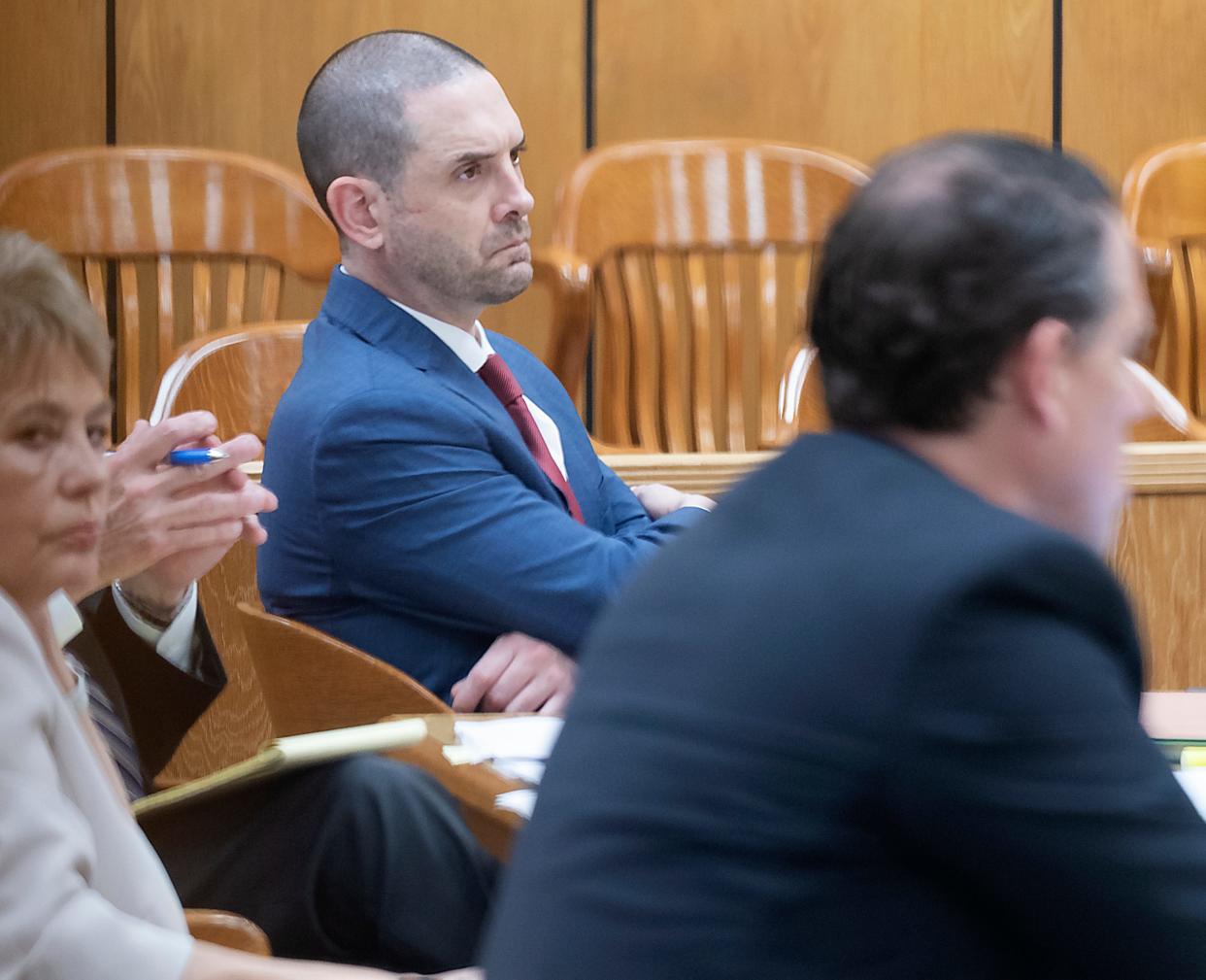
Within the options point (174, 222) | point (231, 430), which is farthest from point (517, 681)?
point (174, 222)

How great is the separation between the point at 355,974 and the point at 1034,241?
23.9 inches

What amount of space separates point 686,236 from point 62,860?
2.78m

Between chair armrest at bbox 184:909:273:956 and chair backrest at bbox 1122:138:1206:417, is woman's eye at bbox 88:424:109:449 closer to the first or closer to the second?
chair armrest at bbox 184:909:273:956

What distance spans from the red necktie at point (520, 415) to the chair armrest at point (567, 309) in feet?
3.24

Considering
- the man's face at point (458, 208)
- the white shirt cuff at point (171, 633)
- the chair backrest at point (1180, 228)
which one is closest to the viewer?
the white shirt cuff at point (171, 633)

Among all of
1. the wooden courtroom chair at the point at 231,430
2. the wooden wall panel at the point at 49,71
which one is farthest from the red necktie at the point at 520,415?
the wooden wall panel at the point at 49,71

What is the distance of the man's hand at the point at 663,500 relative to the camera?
7.60 feet

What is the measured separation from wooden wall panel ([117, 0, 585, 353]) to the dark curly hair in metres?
3.79

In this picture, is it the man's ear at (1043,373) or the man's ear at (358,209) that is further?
the man's ear at (358,209)

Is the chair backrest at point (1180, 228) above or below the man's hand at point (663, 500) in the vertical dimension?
above

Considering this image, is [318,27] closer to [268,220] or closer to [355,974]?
[268,220]

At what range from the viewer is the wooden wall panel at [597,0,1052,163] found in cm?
458

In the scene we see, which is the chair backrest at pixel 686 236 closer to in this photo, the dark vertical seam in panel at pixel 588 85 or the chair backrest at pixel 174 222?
the chair backrest at pixel 174 222

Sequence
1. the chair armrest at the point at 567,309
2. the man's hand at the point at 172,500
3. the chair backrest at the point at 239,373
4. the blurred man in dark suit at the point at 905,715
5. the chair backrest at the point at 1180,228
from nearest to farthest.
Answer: the blurred man in dark suit at the point at 905,715 → the man's hand at the point at 172,500 → the chair backrest at the point at 239,373 → the chair armrest at the point at 567,309 → the chair backrest at the point at 1180,228
